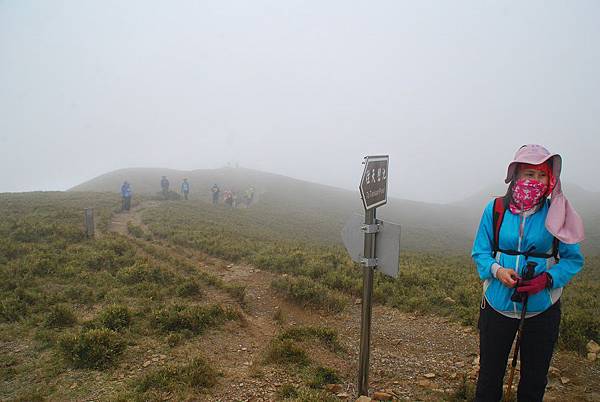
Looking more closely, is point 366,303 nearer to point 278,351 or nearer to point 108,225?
point 278,351

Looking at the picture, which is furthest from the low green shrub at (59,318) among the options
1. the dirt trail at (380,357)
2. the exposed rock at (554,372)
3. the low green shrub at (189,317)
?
the exposed rock at (554,372)

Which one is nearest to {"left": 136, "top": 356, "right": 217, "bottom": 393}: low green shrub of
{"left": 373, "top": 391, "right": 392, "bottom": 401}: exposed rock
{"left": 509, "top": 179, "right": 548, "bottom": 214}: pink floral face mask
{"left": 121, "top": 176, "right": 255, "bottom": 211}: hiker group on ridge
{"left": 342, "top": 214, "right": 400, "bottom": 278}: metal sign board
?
{"left": 373, "top": 391, "right": 392, "bottom": 401}: exposed rock

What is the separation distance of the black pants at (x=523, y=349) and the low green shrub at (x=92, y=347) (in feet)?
17.5

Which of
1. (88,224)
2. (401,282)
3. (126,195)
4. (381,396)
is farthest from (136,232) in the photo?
(381,396)

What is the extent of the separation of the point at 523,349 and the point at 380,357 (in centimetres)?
330

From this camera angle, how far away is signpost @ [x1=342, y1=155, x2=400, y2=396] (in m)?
4.05

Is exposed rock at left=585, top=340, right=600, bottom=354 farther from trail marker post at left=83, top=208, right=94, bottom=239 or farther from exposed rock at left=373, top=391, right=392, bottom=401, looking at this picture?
trail marker post at left=83, top=208, right=94, bottom=239

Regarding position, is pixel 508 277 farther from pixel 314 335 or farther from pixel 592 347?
pixel 592 347

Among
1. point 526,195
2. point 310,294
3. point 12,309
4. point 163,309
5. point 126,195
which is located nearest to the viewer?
point 526,195

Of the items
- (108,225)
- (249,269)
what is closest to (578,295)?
(249,269)

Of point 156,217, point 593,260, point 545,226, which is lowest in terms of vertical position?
point 593,260

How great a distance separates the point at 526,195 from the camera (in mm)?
3305

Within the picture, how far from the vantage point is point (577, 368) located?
557 centimetres

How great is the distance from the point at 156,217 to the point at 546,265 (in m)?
21.4
